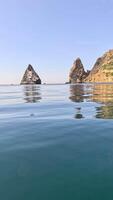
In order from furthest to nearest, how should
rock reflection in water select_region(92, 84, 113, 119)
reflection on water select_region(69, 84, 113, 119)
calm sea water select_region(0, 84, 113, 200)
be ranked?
reflection on water select_region(69, 84, 113, 119)
rock reflection in water select_region(92, 84, 113, 119)
calm sea water select_region(0, 84, 113, 200)

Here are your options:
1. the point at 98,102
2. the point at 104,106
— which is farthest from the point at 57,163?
the point at 98,102

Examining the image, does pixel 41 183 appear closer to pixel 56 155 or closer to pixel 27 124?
pixel 56 155

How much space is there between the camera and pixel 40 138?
1462 centimetres

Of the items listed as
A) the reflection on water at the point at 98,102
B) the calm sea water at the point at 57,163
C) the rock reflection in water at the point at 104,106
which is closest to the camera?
the calm sea water at the point at 57,163

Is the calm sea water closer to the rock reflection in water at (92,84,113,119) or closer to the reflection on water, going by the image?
the rock reflection in water at (92,84,113,119)

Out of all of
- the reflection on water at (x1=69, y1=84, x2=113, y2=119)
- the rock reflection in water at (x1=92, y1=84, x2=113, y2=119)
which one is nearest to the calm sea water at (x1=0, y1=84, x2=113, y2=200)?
the rock reflection in water at (x1=92, y1=84, x2=113, y2=119)

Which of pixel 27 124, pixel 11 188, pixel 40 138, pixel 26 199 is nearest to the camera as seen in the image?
pixel 26 199

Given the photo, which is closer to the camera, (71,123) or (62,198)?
(62,198)

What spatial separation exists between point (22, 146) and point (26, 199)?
17.7 ft

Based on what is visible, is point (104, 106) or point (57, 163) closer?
point (57, 163)

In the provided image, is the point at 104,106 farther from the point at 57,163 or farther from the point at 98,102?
the point at 57,163

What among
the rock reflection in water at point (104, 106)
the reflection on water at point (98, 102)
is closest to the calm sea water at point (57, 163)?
the rock reflection in water at point (104, 106)

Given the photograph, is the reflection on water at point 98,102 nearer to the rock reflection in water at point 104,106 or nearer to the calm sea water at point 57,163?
the rock reflection in water at point 104,106

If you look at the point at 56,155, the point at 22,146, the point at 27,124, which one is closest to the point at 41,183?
the point at 56,155
